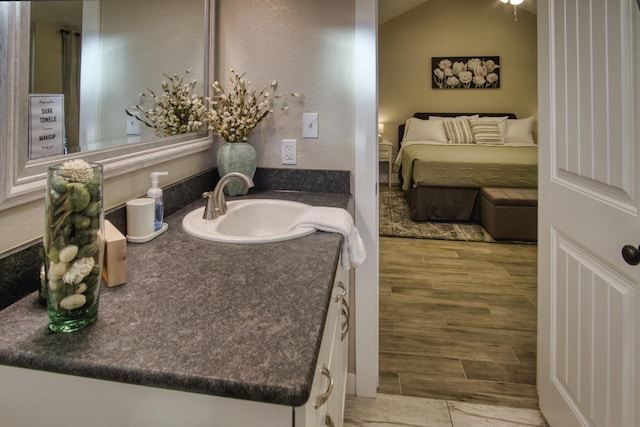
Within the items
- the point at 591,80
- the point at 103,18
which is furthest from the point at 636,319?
the point at 103,18

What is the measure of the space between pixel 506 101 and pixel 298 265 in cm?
709

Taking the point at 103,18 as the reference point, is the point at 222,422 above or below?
below

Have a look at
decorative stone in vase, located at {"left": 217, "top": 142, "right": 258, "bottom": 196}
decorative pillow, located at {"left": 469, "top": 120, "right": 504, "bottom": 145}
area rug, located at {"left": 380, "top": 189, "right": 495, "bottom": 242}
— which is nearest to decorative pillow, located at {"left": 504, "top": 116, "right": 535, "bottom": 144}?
decorative pillow, located at {"left": 469, "top": 120, "right": 504, "bottom": 145}

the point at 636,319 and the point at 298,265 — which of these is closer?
the point at 298,265

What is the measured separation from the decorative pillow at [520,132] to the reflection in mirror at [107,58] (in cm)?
574

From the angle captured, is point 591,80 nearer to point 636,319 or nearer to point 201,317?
point 636,319

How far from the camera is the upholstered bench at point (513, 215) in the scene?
397cm

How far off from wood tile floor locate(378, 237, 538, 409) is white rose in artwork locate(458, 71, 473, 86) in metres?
3.99

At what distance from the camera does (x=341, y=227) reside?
1141 mm

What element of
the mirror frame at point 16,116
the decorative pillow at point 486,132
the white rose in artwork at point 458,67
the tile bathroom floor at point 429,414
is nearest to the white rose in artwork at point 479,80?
the white rose in artwork at point 458,67

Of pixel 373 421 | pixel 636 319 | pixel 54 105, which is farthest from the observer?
pixel 373 421

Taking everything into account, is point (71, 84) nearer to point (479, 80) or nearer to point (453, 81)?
point (453, 81)

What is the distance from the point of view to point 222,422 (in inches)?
21.9

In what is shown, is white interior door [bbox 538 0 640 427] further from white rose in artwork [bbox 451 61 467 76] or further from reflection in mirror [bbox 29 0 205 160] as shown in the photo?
white rose in artwork [bbox 451 61 467 76]
